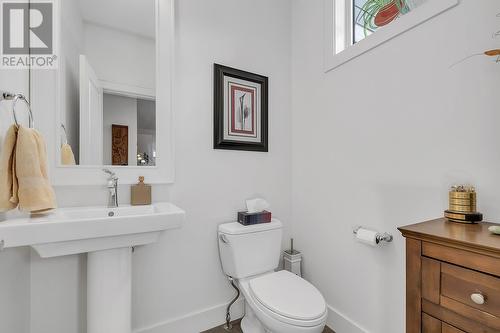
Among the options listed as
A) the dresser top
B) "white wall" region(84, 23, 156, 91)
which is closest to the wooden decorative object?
"white wall" region(84, 23, 156, 91)

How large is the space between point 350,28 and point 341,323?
1.99 meters

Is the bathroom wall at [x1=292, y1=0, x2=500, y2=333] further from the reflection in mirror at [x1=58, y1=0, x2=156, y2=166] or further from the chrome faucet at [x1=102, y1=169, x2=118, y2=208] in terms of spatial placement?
the chrome faucet at [x1=102, y1=169, x2=118, y2=208]

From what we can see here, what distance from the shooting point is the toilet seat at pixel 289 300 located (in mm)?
1144

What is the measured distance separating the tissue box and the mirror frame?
1.72 feet

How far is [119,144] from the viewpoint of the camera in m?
1.50

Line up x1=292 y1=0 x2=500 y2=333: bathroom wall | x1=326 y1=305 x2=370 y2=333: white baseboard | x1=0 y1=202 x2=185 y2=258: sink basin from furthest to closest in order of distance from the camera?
1. x1=326 y1=305 x2=370 y2=333: white baseboard
2. x1=292 y1=0 x2=500 y2=333: bathroom wall
3. x1=0 y1=202 x2=185 y2=258: sink basin

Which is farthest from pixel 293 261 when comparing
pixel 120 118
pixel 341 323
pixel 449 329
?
pixel 120 118

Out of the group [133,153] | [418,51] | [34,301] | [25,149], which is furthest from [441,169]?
[34,301]

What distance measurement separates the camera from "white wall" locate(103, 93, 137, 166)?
4.83 ft

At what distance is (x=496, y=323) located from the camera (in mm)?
656

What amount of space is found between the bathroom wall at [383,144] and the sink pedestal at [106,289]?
1.29 metres

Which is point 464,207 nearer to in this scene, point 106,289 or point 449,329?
point 449,329

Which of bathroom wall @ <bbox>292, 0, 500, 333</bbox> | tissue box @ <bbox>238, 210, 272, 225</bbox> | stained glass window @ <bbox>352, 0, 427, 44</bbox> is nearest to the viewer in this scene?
bathroom wall @ <bbox>292, 0, 500, 333</bbox>

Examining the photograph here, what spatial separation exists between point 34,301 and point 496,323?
1856mm
